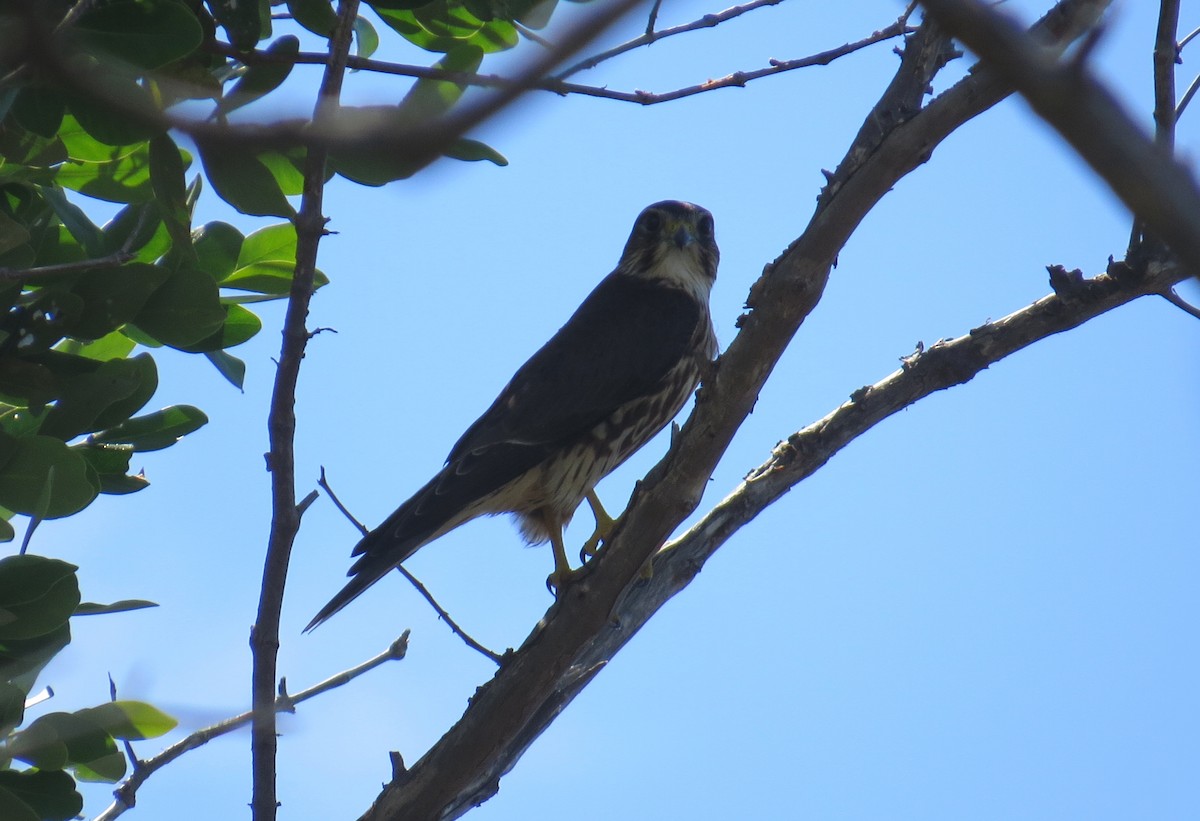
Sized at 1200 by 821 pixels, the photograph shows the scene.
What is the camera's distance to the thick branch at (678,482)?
2.48 meters

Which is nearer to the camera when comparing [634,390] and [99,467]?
[99,467]

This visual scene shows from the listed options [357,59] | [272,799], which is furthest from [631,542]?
[357,59]

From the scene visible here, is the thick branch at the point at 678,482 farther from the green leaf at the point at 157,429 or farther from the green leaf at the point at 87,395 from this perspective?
the green leaf at the point at 87,395

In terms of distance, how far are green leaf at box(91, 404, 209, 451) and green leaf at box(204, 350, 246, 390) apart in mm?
173

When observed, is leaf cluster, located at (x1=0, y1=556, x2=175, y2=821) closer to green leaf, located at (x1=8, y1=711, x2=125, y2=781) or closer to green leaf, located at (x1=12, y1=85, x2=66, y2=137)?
green leaf, located at (x1=8, y1=711, x2=125, y2=781)

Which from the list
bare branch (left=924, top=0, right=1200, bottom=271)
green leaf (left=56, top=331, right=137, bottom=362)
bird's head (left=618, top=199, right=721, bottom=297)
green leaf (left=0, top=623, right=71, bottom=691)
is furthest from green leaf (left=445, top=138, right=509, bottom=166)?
bird's head (left=618, top=199, right=721, bottom=297)

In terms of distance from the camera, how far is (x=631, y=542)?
3029 millimetres

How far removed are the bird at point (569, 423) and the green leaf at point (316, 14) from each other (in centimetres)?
166

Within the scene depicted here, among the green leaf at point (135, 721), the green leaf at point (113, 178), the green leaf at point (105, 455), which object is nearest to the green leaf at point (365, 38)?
the green leaf at point (113, 178)

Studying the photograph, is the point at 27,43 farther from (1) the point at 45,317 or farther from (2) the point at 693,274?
(2) the point at 693,274

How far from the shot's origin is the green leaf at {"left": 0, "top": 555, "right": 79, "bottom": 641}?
2246mm

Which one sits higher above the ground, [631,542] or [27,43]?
[631,542]

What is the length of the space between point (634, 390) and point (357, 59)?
7.54 feet

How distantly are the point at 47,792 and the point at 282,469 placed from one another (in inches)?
33.2
